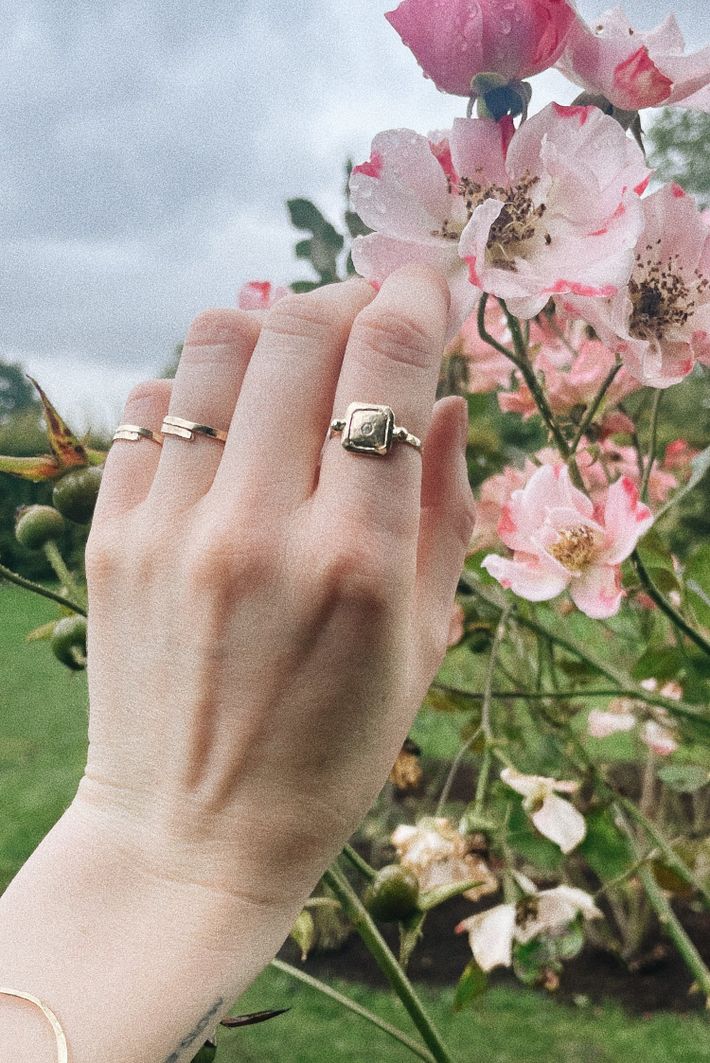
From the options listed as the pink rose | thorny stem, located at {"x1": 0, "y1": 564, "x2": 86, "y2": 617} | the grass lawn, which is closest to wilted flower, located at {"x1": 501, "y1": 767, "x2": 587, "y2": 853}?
thorny stem, located at {"x1": 0, "y1": 564, "x2": 86, "y2": 617}

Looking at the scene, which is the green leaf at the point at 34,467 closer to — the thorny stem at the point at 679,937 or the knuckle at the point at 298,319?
the knuckle at the point at 298,319

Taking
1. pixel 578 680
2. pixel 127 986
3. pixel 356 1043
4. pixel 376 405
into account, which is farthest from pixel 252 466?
pixel 356 1043

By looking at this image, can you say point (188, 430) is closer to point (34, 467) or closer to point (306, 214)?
point (34, 467)

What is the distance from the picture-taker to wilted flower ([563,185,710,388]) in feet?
2.58

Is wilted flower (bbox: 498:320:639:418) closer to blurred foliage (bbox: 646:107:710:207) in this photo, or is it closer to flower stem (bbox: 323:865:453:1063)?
flower stem (bbox: 323:865:453:1063)

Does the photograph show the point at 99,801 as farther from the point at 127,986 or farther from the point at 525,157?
the point at 525,157

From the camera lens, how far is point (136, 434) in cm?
79

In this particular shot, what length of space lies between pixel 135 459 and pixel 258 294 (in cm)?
49

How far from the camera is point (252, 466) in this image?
0.66 m

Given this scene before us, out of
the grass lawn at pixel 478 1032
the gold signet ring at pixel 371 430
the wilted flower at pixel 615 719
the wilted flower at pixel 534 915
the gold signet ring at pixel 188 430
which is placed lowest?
the grass lawn at pixel 478 1032

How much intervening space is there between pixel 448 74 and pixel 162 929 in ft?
2.00

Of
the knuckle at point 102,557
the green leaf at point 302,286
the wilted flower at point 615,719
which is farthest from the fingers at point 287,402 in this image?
the wilted flower at point 615,719

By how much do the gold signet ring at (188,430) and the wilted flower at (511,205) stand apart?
162mm

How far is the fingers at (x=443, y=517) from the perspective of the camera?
2.42ft
